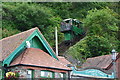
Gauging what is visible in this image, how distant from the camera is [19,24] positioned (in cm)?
4234

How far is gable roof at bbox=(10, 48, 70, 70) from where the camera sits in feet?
57.4

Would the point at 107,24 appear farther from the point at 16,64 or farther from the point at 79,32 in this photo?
the point at 16,64

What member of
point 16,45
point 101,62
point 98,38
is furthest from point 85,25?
point 16,45

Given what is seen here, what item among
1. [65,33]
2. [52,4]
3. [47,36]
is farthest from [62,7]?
[47,36]

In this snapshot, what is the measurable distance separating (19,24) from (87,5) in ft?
60.5

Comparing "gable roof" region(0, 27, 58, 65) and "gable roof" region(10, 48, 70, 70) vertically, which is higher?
"gable roof" region(0, 27, 58, 65)

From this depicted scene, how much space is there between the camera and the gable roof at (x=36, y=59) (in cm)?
1749

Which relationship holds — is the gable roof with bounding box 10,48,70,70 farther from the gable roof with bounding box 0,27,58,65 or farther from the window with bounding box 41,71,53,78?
the window with bounding box 41,71,53,78

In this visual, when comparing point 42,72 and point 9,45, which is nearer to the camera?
point 42,72

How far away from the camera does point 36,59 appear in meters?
18.2

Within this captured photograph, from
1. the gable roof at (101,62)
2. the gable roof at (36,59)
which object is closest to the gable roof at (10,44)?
the gable roof at (36,59)

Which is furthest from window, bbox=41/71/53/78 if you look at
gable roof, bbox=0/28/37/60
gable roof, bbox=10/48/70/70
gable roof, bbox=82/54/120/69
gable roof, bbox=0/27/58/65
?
gable roof, bbox=82/54/120/69

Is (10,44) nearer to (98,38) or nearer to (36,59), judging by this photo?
(36,59)

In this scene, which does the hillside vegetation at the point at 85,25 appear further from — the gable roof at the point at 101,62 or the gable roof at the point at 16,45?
the gable roof at the point at 16,45
